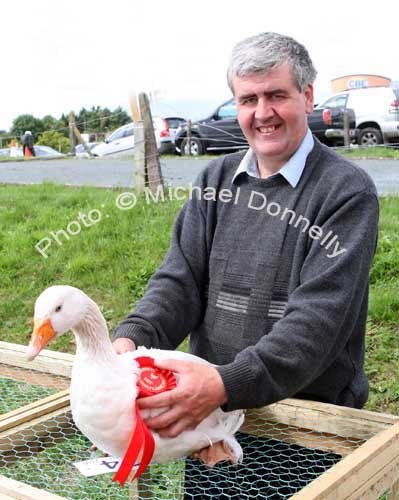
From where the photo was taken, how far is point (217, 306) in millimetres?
1931

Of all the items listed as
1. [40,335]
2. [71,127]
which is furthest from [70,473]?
[71,127]

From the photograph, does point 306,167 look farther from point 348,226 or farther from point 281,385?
point 281,385

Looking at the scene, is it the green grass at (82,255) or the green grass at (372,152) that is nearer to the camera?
the green grass at (82,255)

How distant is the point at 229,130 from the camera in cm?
1151

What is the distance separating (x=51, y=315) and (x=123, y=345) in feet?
1.34

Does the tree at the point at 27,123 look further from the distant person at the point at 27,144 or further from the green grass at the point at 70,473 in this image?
the green grass at the point at 70,473

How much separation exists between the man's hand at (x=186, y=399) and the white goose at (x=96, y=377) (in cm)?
2

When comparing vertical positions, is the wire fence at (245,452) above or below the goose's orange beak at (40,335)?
below

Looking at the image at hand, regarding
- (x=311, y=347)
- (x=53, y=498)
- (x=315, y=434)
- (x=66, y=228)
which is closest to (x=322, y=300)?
(x=311, y=347)

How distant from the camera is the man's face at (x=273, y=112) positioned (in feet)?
5.85

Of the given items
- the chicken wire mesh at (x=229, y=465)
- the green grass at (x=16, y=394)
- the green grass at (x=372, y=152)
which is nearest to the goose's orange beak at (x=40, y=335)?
the chicken wire mesh at (x=229, y=465)

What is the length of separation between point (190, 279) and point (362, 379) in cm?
56

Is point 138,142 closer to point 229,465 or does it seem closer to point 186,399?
point 229,465

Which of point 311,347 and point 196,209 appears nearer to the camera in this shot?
point 311,347
